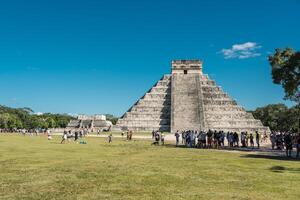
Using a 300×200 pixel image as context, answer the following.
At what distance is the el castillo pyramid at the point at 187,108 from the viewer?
2239 inches

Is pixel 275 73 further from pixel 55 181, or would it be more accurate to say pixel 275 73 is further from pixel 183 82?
pixel 183 82

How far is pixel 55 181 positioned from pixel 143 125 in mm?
48920

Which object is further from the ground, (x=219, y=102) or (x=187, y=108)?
(x=219, y=102)

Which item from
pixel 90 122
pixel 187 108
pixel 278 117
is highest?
pixel 278 117

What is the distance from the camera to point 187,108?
5888 cm

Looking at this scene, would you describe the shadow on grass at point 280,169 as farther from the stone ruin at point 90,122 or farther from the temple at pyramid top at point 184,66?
the stone ruin at point 90,122

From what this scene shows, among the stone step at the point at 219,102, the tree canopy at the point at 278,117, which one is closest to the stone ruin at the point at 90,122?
the stone step at the point at 219,102

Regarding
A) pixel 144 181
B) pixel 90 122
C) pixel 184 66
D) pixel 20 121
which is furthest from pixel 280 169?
pixel 20 121

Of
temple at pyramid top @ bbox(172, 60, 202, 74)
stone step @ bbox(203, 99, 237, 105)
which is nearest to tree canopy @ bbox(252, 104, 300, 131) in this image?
stone step @ bbox(203, 99, 237, 105)

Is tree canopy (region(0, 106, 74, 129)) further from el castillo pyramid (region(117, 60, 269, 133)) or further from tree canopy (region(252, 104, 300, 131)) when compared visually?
tree canopy (region(252, 104, 300, 131))

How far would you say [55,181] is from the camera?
1070 cm

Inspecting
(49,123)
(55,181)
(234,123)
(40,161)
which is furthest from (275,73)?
(49,123)

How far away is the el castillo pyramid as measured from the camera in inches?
2239

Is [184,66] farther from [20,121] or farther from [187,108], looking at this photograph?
[20,121]
